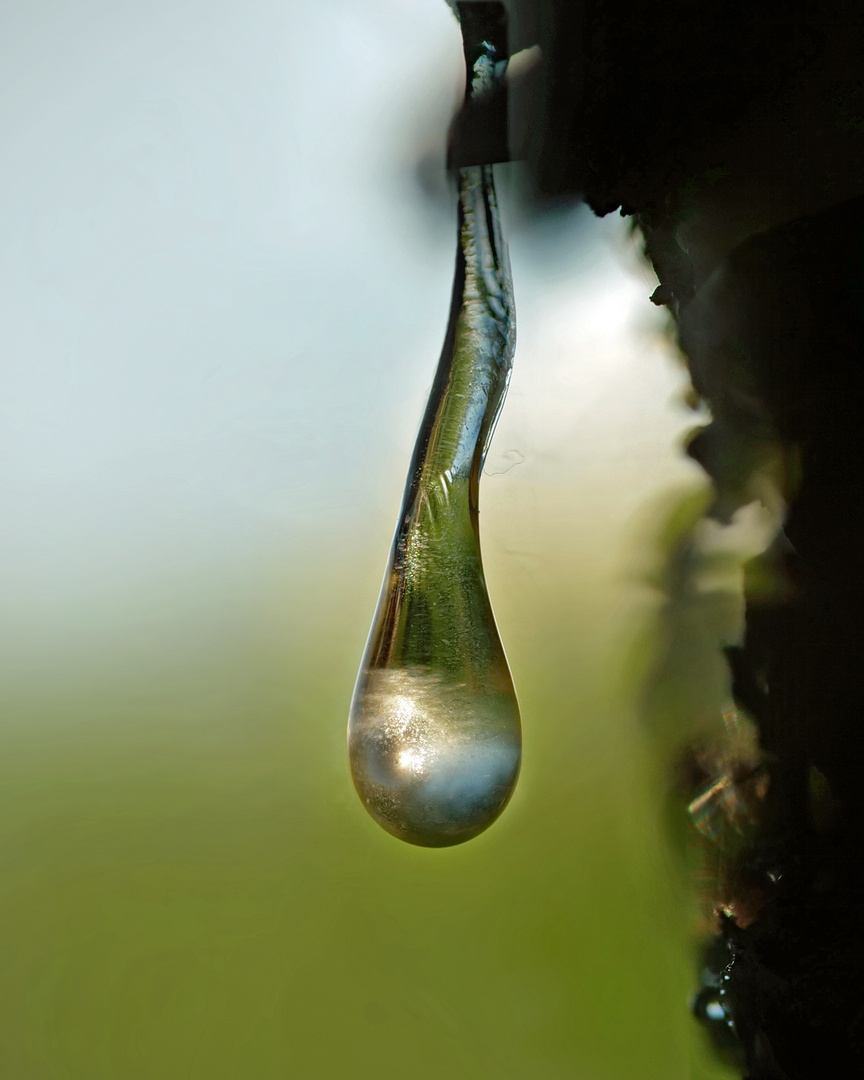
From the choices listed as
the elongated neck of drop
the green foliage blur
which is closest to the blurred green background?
the green foliage blur

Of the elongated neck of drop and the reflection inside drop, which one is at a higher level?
the elongated neck of drop

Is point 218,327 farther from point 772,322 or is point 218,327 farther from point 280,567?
point 772,322

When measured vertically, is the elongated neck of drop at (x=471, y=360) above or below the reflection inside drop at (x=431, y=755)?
above

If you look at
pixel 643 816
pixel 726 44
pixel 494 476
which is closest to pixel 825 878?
pixel 643 816

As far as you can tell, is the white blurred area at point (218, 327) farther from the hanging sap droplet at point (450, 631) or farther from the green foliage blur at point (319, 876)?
the hanging sap droplet at point (450, 631)

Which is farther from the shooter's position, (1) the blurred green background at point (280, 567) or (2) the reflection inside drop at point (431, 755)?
(1) the blurred green background at point (280, 567)

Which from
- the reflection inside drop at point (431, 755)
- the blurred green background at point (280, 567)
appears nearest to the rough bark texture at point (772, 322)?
the blurred green background at point (280, 567)

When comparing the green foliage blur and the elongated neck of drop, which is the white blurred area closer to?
the green foliage blur

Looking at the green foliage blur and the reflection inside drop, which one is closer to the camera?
the reflection inside drop
